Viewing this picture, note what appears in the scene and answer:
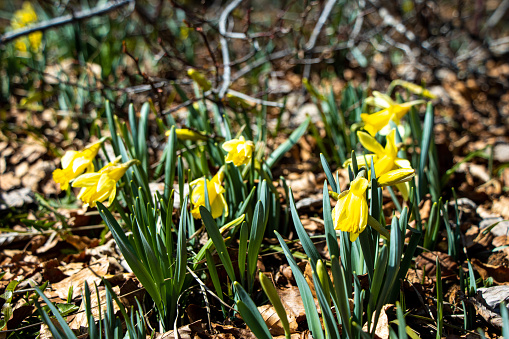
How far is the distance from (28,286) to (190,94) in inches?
104

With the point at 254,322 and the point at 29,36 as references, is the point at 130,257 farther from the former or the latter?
the point at 29,36

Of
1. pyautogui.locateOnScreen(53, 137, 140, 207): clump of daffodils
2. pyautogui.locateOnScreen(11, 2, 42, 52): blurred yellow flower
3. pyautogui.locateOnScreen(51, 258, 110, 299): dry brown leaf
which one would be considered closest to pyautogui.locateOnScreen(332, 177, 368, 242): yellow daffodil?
pyautogui.locateOnScreen(53, 137, 140, 207): clump of daffodils

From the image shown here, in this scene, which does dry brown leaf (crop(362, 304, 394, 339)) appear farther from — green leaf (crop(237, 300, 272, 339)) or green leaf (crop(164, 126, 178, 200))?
green leaf (crop(164, 126, 178, 200))

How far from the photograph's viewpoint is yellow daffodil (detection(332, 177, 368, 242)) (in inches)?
41.2

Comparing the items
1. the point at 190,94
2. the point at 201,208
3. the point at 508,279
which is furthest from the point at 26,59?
the point at 508,279

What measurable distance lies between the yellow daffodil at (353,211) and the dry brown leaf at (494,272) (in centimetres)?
76

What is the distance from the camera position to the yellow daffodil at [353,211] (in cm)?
105

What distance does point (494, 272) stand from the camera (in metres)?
1.47

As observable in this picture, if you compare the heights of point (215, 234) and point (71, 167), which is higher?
point (71, 167)

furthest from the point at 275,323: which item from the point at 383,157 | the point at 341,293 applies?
the point at 383,157

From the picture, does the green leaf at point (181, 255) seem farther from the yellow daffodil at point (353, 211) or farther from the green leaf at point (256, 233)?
the yellow daffodil at point (353, 211)

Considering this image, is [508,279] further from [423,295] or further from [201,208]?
[201,208]

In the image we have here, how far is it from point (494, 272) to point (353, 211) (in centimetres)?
84

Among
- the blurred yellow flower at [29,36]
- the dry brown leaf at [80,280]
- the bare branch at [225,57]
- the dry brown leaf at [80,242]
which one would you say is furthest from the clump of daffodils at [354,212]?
the blurred yellow flower at [29,36]
